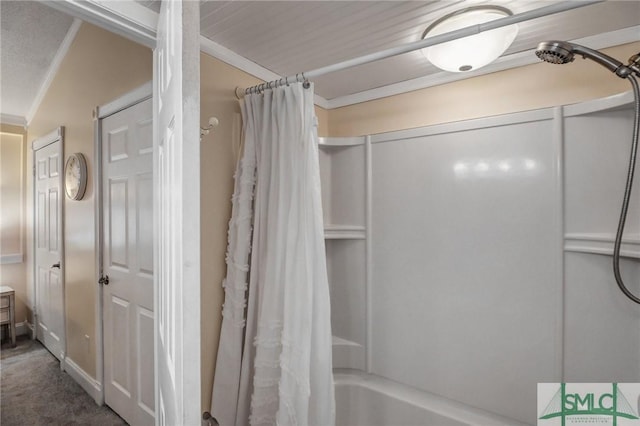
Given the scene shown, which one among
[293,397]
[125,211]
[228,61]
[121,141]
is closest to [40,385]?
[125,211]

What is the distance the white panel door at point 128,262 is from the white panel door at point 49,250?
319 mm

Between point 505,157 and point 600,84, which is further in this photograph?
point 505,157

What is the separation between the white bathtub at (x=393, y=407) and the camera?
1538 mm

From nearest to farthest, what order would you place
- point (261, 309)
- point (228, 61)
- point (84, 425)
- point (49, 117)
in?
point (261, 309)
point (228, 61)
point (84, 425)
point (49, 117)

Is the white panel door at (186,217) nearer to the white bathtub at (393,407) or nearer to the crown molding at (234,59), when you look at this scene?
the crown molding at (234,59)

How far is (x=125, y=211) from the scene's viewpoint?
1741 millimetres

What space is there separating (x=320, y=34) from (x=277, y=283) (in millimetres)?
1144

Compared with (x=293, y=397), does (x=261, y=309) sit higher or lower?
higher

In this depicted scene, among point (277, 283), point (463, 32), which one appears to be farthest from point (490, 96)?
point (277, 283)

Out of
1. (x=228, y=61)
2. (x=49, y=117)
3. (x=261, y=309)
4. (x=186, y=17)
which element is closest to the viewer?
(x=186, y=17)

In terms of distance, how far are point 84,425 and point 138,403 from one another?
322 millimetres

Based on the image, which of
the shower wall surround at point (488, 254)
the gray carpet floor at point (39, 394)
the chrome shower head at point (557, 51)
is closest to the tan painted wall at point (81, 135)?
the gray carpet floor at point (39, 394)

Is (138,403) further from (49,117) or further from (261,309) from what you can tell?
(49,117)

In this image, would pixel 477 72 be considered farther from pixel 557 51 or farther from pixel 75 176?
pixel 75 176
